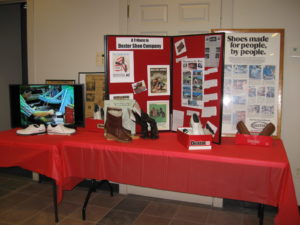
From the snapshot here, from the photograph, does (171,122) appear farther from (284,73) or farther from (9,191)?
(9,191)

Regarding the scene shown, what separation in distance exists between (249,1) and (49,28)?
2089 mm

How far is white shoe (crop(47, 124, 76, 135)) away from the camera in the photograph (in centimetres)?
224

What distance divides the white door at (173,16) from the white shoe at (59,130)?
1.12 m

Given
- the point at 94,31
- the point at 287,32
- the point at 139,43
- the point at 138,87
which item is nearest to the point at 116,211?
the point at 138,87

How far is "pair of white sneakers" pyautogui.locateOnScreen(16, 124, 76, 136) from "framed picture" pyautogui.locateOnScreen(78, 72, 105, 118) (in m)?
0.48

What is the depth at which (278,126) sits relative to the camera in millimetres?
2258

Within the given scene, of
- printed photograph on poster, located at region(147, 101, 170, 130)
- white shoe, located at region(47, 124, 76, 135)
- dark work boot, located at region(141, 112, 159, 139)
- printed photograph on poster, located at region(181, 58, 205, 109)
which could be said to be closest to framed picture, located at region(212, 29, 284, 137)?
printed photograph on poster, located at region(181, 58, 205, 109)

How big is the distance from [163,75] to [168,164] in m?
0.87

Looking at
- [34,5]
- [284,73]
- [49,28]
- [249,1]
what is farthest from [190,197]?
[34,5]

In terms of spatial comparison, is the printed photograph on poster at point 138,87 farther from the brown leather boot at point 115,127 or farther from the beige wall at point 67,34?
the beige wall at point 67,34

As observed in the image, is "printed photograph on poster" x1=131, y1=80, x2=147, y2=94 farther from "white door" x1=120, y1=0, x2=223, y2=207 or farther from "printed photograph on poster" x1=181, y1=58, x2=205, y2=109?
"white door" x1=120, y1=0, x2=223, y2=207

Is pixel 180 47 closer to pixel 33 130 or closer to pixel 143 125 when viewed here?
pixel 143 125

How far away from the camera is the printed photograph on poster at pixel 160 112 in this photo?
2.29m

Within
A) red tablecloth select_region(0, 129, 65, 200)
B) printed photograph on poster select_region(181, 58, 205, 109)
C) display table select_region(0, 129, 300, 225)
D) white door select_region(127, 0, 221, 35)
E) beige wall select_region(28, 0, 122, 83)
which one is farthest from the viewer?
beige wall select_region(28, 0, 122, 83)
